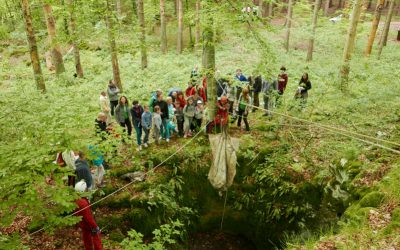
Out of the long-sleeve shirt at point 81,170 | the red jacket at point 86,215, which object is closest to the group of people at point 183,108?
the long-sleeve shirt at point 81,170

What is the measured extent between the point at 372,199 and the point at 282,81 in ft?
18.9

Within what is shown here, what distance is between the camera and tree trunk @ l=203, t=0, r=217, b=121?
730 centimetres

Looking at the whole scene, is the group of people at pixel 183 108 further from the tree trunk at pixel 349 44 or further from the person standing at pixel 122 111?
the tree trunk at pixel 349 44

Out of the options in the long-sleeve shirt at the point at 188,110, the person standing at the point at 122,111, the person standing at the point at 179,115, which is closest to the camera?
the person standing at the point at 122,111

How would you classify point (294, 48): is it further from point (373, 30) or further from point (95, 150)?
point (95, 150)

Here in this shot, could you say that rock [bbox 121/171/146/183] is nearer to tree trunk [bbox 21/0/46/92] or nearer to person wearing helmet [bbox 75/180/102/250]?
person wearing helmet [bbox 75/180/102/250]

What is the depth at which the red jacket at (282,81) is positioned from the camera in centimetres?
1089

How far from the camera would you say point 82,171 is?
6.65 metres

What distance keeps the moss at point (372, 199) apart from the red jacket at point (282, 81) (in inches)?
217

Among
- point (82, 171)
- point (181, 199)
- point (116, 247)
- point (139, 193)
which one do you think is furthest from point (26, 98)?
point (181, 199)

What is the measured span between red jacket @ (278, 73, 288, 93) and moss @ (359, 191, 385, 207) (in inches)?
217

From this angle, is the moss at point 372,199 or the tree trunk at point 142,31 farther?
the tree trunk at point 142,31

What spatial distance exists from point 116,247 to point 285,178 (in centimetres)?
522

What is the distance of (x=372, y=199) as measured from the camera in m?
6.29
